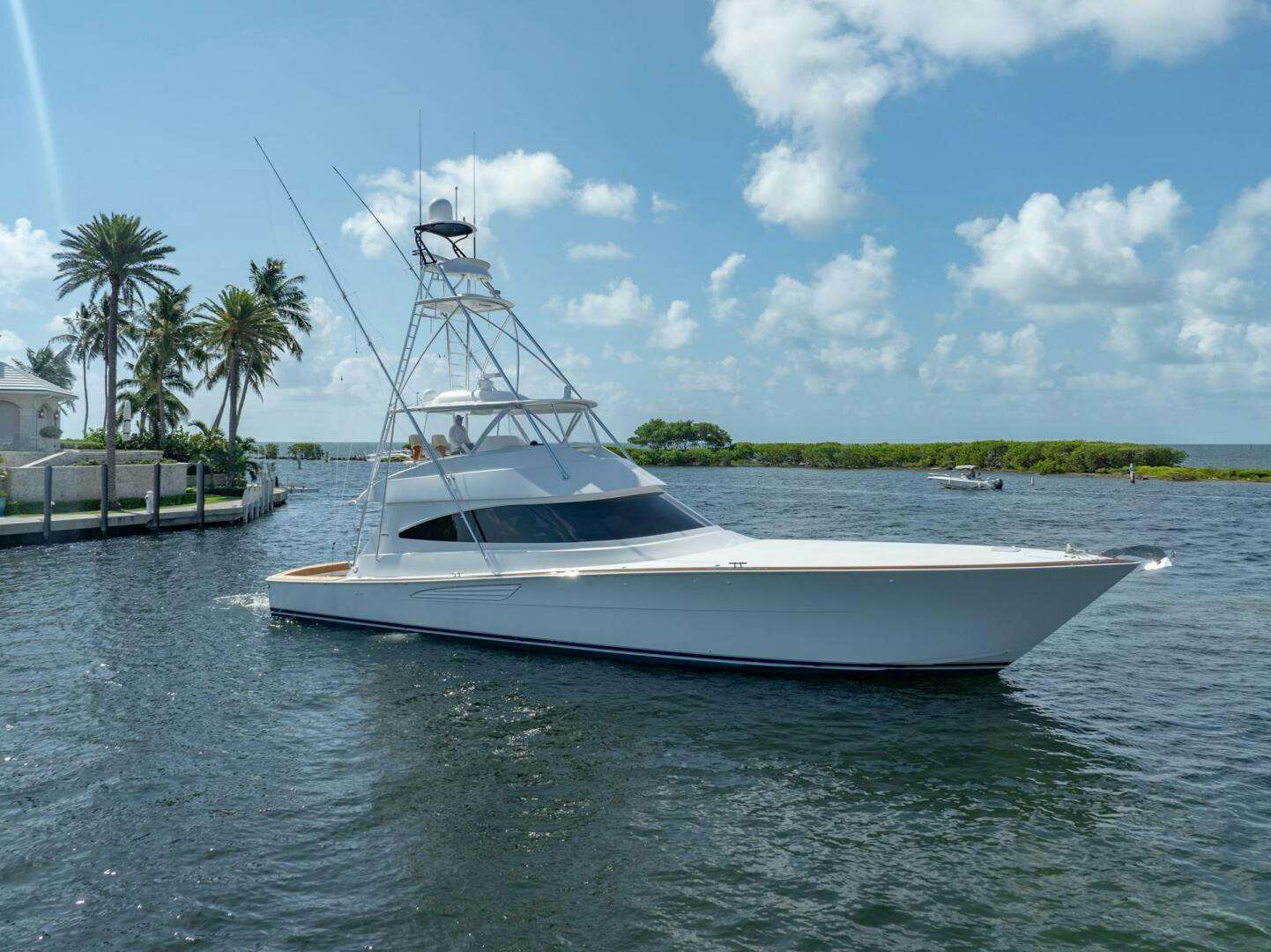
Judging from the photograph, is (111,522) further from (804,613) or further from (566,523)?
(804,613)

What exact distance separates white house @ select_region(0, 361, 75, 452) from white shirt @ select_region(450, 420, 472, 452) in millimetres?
36371

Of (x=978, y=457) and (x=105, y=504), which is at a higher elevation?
(x=978, y=457)

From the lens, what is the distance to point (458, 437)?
45.3 feet

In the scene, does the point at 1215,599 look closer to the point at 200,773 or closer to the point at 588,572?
the point at 588,572

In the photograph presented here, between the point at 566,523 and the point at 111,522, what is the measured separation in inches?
962

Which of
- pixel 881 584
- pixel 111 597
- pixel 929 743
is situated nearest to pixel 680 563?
pixel 881 584

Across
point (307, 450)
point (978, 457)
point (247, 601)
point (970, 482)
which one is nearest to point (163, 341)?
point (247, 601)

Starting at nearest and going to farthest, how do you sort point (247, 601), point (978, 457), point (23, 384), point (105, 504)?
point (247, 601), point (105, 504), point (23, 384), point (978, 457)

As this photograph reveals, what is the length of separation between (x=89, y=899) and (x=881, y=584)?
8.26m

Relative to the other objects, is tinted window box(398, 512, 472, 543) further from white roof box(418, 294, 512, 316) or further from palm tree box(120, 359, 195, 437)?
palm tree box(120, 359, 195, 437)

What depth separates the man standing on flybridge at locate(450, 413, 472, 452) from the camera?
45.2ft

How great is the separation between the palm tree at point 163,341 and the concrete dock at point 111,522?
38.1 ft

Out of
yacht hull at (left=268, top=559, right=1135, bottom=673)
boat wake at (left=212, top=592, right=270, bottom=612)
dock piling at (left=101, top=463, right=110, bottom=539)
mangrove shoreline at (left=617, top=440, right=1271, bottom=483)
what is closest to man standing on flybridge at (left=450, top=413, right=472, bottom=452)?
yacht hull at (left=268, top=559, right=1135, bottom=673)

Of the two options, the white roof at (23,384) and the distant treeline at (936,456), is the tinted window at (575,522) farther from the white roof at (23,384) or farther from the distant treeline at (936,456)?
the distant treeline at (936,456)
